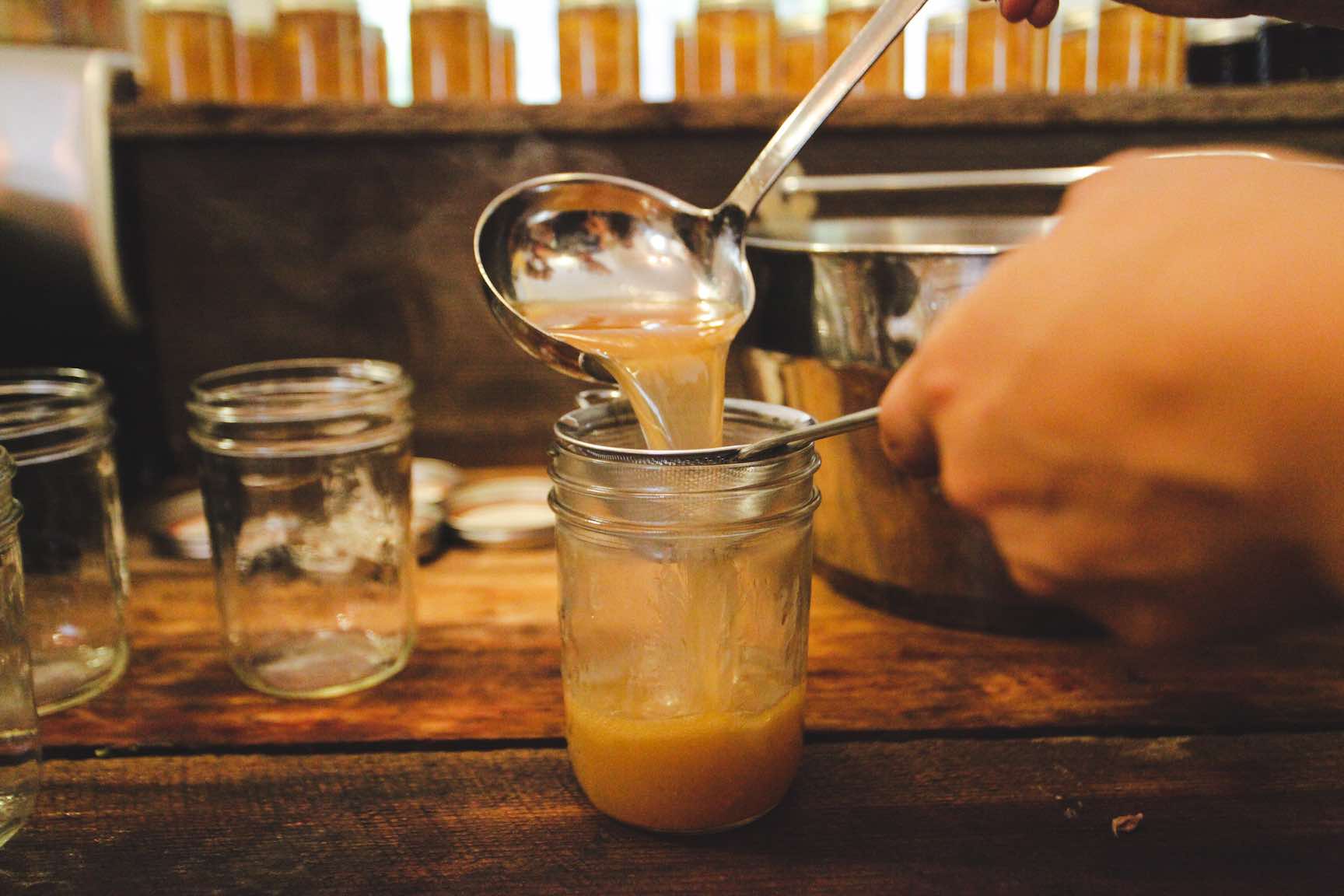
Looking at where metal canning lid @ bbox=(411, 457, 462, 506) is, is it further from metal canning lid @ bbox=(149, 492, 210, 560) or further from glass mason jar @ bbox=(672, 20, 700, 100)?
glass mason jar @ bbox=(672, 20, 700, 100)

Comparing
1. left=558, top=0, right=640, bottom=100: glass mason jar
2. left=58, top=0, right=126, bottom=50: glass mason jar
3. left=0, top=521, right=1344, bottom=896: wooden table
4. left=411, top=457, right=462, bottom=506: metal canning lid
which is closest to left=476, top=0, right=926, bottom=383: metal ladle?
left=0, top=521, right=1344, bottom=896: wooden table

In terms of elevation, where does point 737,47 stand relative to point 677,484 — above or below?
above

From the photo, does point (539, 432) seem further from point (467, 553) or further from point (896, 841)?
point (896, 841)

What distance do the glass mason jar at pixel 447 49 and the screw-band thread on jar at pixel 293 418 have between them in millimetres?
743

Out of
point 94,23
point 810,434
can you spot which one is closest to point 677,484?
point 810,434

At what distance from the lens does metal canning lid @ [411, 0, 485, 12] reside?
1355 mm

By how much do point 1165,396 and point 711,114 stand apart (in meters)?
0.95

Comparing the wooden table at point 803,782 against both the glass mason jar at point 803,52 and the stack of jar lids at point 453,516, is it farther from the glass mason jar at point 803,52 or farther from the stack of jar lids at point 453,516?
the glass mason jar at point 803,52

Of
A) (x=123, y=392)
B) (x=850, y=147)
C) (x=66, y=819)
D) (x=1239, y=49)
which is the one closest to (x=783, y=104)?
(x=850, y=147)

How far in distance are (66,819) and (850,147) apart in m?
1.03

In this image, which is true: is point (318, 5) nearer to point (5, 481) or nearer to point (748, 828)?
point (5, 481)

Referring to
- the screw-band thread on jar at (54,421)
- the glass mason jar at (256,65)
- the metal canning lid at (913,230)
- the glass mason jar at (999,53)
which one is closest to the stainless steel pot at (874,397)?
the metal canning lid at (913,230)

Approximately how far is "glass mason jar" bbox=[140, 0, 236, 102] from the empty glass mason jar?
2.61 ft

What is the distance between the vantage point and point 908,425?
39 cm
